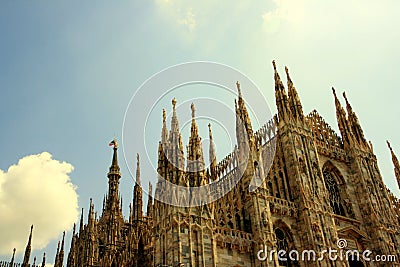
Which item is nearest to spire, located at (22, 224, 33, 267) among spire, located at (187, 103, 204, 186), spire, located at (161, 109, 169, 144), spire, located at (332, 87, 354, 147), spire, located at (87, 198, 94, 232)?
spire, located at (87, 198, 94, 232)

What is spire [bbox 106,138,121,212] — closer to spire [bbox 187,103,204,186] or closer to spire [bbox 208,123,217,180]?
spire [bbox 208,123,217,180]

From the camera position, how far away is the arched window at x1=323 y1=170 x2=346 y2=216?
120ft

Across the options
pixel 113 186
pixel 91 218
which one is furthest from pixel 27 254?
pixel 113 186

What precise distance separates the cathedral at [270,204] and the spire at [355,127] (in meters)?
0.12

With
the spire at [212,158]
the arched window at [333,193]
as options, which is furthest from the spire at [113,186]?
the arched window at [333,193]

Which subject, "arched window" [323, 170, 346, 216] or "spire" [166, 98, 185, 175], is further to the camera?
"arched window" [323, 170, 346, 216]

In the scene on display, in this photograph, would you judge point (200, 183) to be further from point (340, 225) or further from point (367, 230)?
point (367, 230)

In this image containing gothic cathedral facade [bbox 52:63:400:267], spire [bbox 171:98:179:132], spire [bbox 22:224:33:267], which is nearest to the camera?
gothic cathedral facade [bbox 52:63:400:267]

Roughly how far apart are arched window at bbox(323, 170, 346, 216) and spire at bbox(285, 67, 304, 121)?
19.3 feet

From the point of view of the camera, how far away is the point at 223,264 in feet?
87.5

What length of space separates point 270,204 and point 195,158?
7.09 meters

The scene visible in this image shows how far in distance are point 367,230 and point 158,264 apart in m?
19.9

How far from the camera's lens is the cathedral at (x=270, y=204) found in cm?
2681

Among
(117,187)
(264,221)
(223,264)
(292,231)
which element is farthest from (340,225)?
(117,187)
